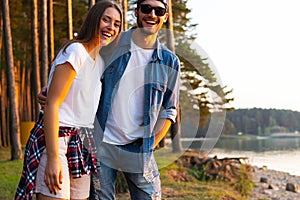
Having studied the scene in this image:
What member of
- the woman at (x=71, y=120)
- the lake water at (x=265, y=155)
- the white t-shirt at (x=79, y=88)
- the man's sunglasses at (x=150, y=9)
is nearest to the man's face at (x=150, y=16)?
the man's sunglasses at (x=150, y=9)

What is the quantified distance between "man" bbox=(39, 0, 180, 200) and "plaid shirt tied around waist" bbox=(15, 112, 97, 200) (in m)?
0.14

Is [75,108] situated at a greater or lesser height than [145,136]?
greater

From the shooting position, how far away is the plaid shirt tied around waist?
1.74 meters

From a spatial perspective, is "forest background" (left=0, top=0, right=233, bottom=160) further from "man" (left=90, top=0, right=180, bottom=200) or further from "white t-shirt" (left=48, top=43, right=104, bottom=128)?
"white t-shirt" (left=48, top=43, right=104, bottom=128)

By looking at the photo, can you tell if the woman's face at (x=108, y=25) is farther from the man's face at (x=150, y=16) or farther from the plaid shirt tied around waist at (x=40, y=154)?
the plaid shirt tied around waist at (x=40, y=154)

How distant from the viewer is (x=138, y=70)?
1982 millimetres

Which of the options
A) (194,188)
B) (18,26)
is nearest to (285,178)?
(194,188)

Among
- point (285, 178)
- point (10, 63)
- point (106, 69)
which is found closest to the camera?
point (106, 69)

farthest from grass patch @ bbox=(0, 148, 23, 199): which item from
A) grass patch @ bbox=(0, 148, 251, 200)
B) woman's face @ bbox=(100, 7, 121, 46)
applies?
woman's face @ bbox=(100, 7, 121, 46)

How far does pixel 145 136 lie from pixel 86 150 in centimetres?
28

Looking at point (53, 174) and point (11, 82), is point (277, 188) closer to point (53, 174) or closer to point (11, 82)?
point (11, 82)

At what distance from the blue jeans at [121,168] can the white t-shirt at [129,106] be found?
0.12 ft

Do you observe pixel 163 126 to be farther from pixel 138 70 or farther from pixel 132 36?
pixel 132 36

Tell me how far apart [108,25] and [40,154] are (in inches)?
21.9
